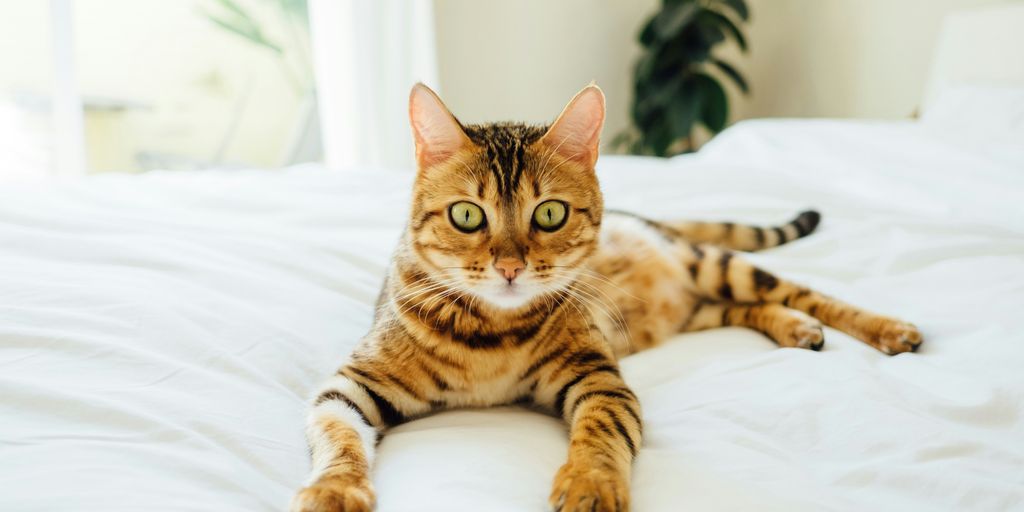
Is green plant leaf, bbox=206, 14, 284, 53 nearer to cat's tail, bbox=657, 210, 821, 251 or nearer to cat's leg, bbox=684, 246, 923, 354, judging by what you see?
cat's tail, bbox=657, 210, 821, 251

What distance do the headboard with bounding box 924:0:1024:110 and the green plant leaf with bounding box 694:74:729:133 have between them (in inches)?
51.1

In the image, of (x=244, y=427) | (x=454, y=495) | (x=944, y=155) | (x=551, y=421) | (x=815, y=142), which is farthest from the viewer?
(x=815, y=142)

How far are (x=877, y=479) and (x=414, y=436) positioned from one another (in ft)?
1.84

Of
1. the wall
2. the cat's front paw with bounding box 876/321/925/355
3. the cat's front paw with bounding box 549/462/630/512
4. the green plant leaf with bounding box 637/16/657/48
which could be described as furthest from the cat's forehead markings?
the green plant leaf with bounding box 637/16/657/48

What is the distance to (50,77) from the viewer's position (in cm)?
315

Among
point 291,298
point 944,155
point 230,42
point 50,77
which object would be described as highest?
point 230,42

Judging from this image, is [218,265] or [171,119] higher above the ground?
[171,119]

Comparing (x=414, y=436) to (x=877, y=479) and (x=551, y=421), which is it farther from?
(x=877, y=479)

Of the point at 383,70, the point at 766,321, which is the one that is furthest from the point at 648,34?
the point at 766,321

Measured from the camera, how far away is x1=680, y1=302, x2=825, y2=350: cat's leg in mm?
1199

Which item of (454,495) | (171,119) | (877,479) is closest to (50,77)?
(171,119)

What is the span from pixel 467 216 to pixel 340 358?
330 mm

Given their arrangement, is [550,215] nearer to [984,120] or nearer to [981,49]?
[984,120]

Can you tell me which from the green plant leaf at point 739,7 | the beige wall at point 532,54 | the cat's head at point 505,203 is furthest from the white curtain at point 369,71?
the cat's head at point 505,203
